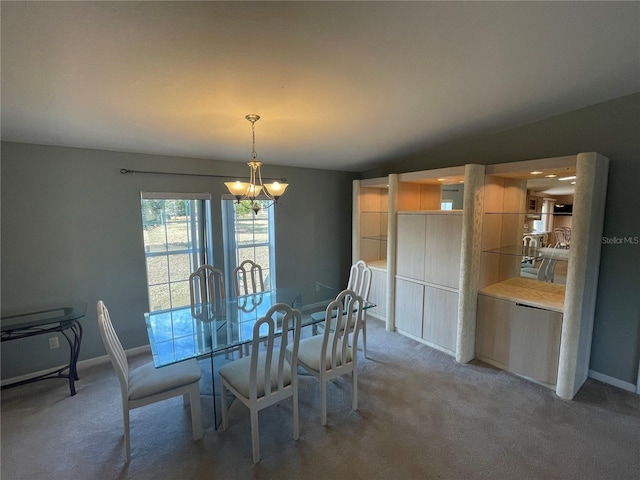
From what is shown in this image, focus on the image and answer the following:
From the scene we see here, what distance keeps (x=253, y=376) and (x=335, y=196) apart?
3.30m

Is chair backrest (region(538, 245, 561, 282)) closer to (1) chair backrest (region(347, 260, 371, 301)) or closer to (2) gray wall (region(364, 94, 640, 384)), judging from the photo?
(2) gray wall (region(364, 94, 640, 384))

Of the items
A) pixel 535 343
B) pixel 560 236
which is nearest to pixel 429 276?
pixel 535 343

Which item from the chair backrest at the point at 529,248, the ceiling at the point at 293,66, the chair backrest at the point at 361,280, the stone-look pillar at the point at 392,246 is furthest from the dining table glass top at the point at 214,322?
the chair backrest at the point at 529,248

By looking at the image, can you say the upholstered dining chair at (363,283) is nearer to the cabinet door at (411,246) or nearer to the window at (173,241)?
the cabinet door at (411,246)

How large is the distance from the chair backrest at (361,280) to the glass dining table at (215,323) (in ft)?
0.94

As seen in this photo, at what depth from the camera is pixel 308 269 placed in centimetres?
455

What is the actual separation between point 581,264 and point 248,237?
352 centimetres

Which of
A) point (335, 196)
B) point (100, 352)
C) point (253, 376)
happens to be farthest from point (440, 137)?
point (100, 352)

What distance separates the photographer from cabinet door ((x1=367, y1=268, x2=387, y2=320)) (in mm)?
4137

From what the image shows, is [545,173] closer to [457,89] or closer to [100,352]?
[457,89]

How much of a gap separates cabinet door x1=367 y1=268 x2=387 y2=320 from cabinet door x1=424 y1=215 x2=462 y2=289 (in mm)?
768


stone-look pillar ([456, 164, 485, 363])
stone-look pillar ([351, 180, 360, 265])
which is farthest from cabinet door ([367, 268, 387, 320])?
stone-look pillar ([456, 164, 485, 363])

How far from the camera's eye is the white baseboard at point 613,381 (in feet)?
8.70

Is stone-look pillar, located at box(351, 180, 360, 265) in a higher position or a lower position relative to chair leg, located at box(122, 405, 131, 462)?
higher
